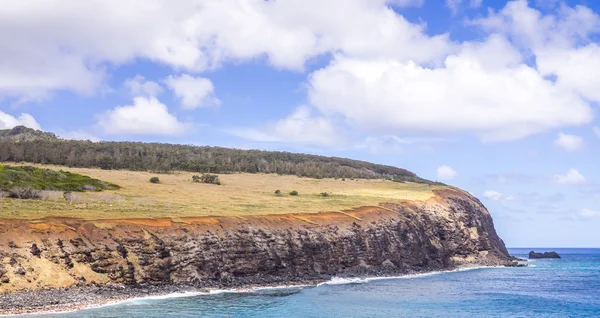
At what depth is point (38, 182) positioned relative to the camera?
2512 inches

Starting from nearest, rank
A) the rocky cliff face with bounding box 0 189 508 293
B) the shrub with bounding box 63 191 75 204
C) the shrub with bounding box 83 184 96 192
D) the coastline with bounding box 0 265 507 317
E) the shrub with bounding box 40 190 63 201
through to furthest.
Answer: the coastline with bounding box 0 265 507 317
the rocky cliff face with bounding box 0 189 508 293
the shrub with bounding box 40 190 63 201
the shrub with bounding box 63 191 75 204
the shrub with bounding box 83 184 96 192

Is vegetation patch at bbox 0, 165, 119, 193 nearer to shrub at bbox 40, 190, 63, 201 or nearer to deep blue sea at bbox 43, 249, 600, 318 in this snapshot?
shrub at bbox 40, 190, 63, 201

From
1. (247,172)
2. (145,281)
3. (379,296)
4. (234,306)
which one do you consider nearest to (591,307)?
(379,296)

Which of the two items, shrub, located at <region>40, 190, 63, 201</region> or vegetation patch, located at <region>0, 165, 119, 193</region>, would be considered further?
shrub, located at <region>40, 190, 63, 201</region>

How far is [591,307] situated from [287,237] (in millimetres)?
27852

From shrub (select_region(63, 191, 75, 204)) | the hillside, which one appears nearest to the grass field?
shrub (select_region(63, 191, 75, 204))

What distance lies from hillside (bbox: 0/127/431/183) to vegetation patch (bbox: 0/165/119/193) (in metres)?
27.4

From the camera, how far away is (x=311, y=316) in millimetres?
38062

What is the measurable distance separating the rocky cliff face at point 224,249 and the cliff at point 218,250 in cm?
9

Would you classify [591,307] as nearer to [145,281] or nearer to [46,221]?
[145,281]

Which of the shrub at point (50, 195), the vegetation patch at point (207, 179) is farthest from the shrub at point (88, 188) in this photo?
the vegetation patch at point (207, 179)

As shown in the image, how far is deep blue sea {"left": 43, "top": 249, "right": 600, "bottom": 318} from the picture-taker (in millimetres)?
38562

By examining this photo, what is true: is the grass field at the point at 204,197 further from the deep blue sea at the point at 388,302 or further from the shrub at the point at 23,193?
the deep blue sea at the point at 388,302

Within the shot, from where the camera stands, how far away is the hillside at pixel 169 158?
330 feet
